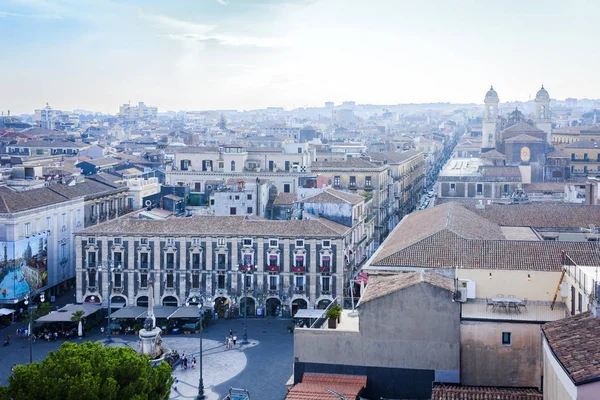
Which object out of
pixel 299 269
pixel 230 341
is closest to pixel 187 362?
pixel 230 341

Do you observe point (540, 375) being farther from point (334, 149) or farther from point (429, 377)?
point (334, 149)

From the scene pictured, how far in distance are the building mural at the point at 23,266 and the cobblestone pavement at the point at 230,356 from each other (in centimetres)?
359

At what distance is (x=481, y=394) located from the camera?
114 feet

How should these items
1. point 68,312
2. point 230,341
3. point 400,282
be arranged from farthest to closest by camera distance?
1. point 68,312
2. point 230,341
3. point 400,282

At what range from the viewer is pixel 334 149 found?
14412cm

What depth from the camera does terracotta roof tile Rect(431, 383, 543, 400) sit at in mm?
34312

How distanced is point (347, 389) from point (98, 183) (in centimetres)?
5847

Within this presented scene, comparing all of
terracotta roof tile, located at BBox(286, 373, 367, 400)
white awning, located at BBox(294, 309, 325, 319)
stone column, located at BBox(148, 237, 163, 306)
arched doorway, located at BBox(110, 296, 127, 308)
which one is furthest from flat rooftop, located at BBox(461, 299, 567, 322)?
arched doorway, located at BBox(110, 296, 127, 308)

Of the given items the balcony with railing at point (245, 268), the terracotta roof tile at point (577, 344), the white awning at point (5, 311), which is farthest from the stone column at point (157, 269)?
the terracotta roof tile at point (577, 344)

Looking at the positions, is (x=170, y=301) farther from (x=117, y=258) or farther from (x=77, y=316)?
(x=77, y=316)

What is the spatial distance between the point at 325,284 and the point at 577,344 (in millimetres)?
39741

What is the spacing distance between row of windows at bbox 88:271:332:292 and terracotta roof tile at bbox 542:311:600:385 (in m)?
35.1

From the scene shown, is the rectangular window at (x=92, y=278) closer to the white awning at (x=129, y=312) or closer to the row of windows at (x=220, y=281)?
the row of windows at (x=220, y=281)

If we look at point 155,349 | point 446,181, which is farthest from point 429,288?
point 446,181
